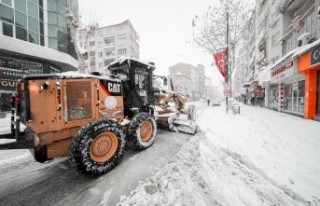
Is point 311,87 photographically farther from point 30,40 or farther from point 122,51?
point 122,51

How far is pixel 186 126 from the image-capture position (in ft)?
24.5

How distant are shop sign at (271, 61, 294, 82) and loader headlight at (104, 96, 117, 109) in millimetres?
13796

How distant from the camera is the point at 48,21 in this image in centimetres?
1678

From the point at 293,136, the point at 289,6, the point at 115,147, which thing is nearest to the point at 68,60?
the point at 115,147

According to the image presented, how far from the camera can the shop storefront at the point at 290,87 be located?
513 inches

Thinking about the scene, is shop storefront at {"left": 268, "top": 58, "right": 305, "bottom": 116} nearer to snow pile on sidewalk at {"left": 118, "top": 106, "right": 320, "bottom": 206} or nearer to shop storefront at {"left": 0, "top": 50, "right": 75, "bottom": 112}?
snow pile on sidewalk at {"left": 118, "top": 106, "right": 320, "bottom": 206}

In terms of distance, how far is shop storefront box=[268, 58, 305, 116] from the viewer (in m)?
13.0

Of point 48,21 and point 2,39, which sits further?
point 48,21

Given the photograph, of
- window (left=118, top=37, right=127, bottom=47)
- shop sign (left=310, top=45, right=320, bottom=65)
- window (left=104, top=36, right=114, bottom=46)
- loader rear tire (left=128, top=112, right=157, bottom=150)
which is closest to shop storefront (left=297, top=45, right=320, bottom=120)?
shop sign (left=310, top=45, right=320, bottom=65)

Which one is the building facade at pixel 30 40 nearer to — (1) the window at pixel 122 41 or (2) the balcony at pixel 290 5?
(2) the balcony at pixel 290 5

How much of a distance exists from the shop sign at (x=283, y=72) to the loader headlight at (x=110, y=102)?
13796 millimetres

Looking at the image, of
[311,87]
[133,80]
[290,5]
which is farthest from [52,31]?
[290,5]

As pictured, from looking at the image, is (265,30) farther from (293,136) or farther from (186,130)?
(186,130)

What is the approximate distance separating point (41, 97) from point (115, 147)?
6.11 ft
